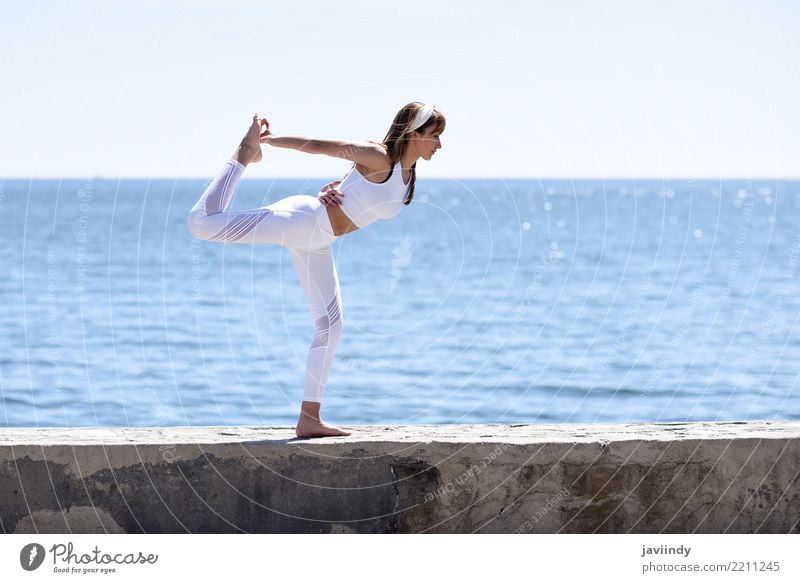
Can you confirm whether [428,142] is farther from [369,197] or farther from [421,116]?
[369,197]

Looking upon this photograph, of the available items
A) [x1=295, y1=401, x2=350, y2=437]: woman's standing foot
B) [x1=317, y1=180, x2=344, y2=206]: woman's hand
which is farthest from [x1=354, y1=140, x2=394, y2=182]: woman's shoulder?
[x1=295, y1=401, x2=350, y2=437]: woman's standing foot

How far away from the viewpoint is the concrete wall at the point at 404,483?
4.72 m

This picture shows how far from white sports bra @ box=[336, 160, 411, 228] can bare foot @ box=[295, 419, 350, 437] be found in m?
0.89

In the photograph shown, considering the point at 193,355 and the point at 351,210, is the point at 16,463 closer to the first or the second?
the point at 351,210

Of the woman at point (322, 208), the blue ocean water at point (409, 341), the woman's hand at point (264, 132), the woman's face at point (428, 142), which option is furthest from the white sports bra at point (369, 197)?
the blue ocean water at point (409, 341)

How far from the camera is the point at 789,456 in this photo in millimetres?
4863

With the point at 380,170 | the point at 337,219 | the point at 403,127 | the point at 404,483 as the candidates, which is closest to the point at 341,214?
the point at 337,219

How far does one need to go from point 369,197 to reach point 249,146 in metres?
0.57

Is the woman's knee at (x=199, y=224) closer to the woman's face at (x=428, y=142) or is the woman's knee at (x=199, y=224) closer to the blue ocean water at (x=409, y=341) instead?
the woman's face at (x=428, y=142)

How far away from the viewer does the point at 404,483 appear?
4.83 meters

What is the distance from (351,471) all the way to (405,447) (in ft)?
0.82

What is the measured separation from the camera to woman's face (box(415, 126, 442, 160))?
5051 mm

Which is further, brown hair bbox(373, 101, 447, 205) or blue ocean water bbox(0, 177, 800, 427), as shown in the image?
Answer: blue ocean water bbox(0, 177, 800, 427)

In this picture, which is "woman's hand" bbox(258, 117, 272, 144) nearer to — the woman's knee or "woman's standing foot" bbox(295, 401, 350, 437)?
the woman's knee
